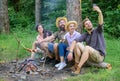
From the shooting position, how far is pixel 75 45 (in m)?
7.69

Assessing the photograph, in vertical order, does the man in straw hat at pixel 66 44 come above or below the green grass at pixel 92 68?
above

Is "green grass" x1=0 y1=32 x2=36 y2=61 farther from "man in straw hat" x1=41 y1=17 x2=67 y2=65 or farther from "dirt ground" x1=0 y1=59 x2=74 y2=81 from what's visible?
"dirt ground" x1=0 y1=59 x2=74 y2=81

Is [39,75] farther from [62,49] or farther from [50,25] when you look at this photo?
[50,25]

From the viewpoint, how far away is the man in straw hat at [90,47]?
299 inches

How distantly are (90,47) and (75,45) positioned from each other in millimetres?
354

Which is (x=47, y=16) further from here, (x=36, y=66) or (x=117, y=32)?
(x=36, y=66)

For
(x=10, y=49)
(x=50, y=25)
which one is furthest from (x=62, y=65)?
(x=50, y=25)

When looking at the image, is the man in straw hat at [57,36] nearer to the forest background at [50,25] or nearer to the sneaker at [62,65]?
the sneaker at [62,65]

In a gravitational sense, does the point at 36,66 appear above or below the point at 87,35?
below

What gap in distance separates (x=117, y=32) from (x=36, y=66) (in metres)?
7.43

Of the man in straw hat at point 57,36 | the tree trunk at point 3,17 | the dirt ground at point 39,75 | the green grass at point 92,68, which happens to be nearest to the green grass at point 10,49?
the green grass at point 92,68

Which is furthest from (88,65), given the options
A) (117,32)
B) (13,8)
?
(13,8)

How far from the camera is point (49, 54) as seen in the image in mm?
8680

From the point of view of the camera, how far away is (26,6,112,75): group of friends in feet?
25.0
